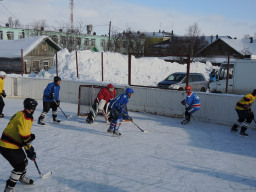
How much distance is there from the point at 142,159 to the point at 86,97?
5.02m

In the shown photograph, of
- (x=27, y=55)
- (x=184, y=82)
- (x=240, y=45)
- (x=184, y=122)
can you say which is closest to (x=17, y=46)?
(x=27, y=55)

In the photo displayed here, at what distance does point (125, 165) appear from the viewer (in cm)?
542

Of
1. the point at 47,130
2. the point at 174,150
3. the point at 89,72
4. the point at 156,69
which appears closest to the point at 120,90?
the point at 47,130

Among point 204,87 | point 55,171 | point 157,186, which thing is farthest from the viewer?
point 204,87

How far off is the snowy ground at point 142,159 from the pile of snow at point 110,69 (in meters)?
11.5

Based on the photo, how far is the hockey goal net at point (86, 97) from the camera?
10000mm

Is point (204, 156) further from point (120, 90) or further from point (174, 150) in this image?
point (120, 90)

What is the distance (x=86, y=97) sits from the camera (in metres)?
10.3

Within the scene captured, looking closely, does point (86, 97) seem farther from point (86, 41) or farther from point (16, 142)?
point (86, 41)

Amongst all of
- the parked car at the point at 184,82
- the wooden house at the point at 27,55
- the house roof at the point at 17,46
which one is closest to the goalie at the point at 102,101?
the parked car at the point at 184,82

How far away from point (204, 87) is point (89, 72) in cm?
928

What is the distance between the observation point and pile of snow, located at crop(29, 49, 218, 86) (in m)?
20.2

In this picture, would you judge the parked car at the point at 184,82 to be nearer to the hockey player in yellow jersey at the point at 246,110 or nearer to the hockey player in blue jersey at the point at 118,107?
the hockey player in yellow jersey at the point at 246,110

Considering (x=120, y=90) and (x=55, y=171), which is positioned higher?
(x=120, y=90)
